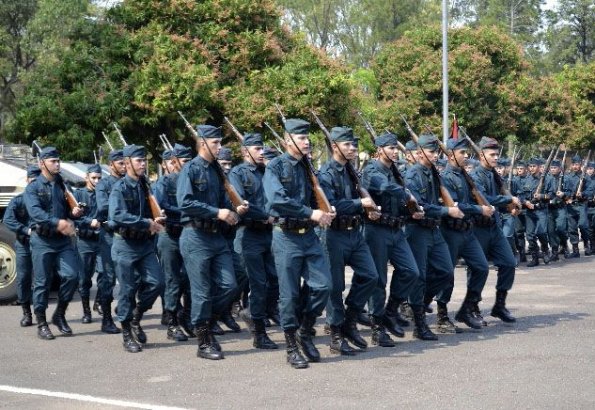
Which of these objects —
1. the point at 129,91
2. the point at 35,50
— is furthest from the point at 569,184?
the point at 35,50

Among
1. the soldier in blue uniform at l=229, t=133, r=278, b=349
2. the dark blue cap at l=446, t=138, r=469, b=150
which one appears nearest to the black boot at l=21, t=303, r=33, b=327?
the soldier in blue uniform at l=229, t=133, r=278, b=349

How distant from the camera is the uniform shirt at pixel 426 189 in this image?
10.6 meters

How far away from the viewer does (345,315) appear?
9969mm

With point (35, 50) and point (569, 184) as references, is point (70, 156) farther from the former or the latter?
point (35, 50)

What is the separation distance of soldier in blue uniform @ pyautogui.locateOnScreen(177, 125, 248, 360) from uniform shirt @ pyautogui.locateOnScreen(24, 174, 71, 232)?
79.9 inches

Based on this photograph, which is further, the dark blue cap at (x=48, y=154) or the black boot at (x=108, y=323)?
the black boot at (x=108, y=323)

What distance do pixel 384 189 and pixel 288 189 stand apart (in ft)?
4.37

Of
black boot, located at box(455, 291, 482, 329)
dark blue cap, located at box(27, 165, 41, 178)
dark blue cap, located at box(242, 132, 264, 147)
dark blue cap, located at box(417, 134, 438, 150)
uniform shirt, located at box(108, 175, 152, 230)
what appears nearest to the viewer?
uniform shirt, located at box(108, 175, 152, 230)

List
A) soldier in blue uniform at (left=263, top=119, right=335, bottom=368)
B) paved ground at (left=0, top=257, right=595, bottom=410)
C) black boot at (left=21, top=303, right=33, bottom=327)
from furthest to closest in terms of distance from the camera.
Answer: black boot at (left=21, top=303, right=33, bottom=327)
soldier in blue uniform at (left=263, top=119, right=335, bottom=368)
paved ground at (left=0, top=257, right=595, bottom=410)

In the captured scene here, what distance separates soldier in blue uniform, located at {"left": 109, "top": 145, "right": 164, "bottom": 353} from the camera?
398 inches

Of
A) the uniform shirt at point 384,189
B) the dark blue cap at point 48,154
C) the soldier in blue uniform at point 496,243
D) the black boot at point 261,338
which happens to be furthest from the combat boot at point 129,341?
the soldier in blue uniform at point 496,243

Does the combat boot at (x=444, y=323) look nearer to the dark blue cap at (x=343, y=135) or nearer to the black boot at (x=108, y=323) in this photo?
the dark blue cap at (x=343, y=135)

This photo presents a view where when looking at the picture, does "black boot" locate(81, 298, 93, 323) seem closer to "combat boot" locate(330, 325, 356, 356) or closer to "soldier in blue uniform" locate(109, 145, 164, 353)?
"soldier in blue uniform" locate(109, 145, 164, 353)

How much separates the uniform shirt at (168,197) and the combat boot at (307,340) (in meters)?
2.42
